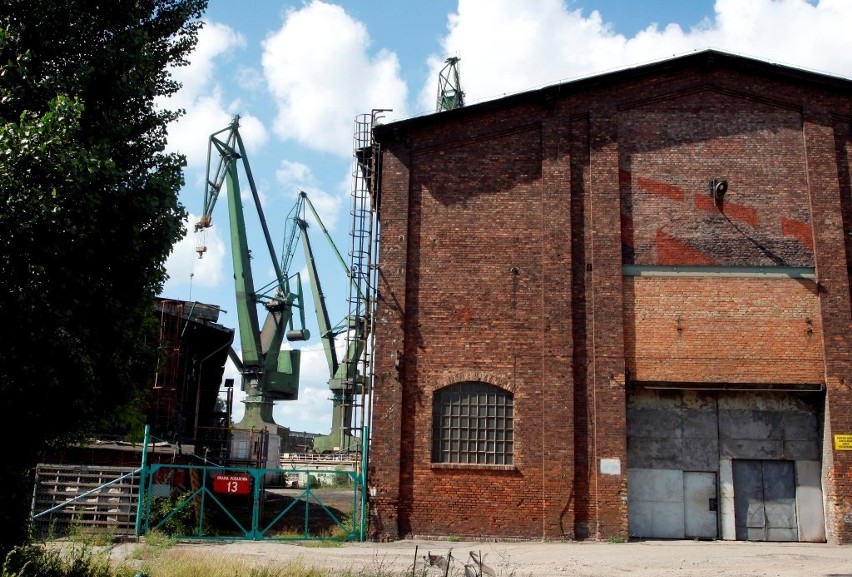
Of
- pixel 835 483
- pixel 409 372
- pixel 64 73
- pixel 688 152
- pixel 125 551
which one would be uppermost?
pixel 688 152

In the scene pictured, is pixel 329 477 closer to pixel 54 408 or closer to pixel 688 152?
pixel 688 152

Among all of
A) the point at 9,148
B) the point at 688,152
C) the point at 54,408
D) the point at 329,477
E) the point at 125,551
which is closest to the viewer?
the point at 9,148

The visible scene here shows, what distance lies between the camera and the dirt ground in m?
12.0

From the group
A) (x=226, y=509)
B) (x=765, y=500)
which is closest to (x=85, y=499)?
(x=226, y=509)

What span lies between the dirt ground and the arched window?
1761mm

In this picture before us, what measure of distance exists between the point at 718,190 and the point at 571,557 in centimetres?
873

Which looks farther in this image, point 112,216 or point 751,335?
point 751,335

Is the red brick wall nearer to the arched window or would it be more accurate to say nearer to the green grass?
the arched window

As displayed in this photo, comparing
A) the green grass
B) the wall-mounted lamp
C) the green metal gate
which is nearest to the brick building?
the wall-mounted lamp

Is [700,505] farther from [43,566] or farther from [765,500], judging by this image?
[43,566]

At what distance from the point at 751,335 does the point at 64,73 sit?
45.8 ft

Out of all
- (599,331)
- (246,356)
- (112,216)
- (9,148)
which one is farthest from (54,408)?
(246,356)

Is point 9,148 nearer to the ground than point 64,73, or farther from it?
nearer to the ground

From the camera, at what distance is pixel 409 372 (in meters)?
17.0
